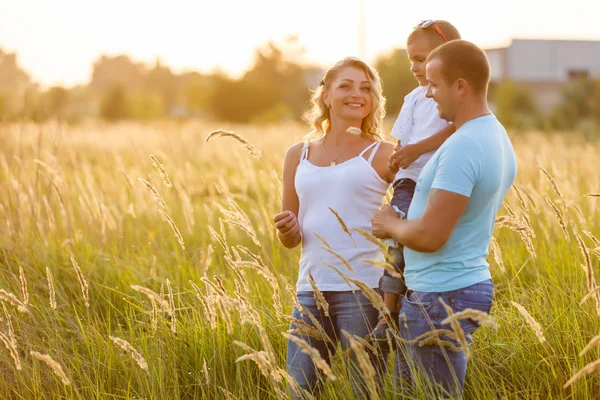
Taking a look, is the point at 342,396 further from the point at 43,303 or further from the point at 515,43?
the point at 515,43

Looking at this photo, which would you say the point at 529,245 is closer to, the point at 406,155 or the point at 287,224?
the point at 406,155

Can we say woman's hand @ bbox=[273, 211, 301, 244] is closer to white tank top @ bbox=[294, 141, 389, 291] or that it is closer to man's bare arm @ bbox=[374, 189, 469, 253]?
white tank top @ bbox=[294, 141, 389, 291]

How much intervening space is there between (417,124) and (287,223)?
0.77 metres

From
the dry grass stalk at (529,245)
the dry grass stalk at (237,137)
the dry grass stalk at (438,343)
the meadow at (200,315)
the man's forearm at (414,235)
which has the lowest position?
the meadow at (200,315)

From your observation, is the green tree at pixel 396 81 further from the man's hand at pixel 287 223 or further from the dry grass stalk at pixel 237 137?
the man's hand at pixel 287 223

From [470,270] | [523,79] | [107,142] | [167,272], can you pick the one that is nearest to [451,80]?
[470,270]

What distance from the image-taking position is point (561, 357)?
11.0 ft

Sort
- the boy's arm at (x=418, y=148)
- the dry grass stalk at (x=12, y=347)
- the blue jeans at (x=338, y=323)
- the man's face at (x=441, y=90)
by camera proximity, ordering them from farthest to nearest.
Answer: the blue jeans at (x=338, y=323), the boy's arm at (x=418, y=148), the dry grass stalk at (x=12, y=347), the man's face at (x=441, y=90)

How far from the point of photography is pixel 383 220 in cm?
292

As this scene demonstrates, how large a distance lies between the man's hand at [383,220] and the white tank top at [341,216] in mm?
491

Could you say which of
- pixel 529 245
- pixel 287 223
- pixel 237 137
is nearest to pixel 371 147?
pixel 287 223

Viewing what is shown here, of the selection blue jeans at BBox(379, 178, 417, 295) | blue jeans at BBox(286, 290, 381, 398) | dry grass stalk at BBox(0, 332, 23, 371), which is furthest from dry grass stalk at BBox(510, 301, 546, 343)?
dry grass stalk at BBox(0, 332, 23, 371)

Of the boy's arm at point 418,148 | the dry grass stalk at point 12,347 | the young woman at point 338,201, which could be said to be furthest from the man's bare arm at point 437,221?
the dry grass stalk at point 12,347

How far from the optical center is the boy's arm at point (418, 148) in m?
3.12
